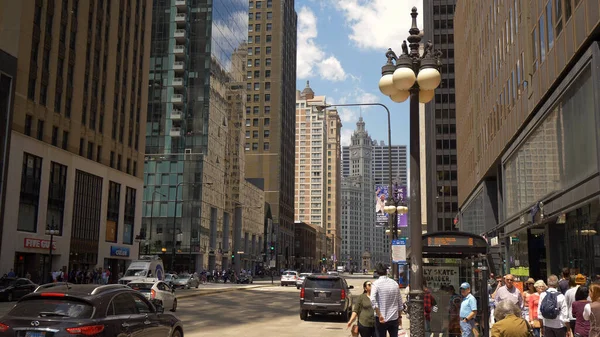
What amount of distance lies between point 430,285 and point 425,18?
101m

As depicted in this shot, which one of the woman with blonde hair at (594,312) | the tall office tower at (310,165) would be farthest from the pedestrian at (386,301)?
the tall office tower at (310,165)

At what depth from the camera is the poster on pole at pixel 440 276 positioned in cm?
1669

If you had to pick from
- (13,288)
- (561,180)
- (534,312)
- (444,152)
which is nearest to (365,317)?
(534,312)

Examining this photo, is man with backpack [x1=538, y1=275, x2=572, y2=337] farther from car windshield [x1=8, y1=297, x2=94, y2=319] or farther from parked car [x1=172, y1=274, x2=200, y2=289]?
parked car [x1=172, y1=274, x2=200, y2=289]

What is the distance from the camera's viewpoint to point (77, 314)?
30.2 ft

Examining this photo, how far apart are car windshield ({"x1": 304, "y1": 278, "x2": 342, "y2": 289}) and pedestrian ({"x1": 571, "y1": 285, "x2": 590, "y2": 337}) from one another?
523 inches

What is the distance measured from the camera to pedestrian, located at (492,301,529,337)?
21.9 feet

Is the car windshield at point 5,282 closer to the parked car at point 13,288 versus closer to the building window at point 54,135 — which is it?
the parked car at point 13,288

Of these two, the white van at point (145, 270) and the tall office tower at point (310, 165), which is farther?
the tall office tower at point (310, 165)

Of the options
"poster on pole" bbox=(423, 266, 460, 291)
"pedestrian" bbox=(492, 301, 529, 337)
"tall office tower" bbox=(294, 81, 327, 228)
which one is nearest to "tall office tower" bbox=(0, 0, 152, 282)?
"poster on pole" bbox=(423, 266, 460, 291)

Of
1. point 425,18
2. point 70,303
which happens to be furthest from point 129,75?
point 425,18

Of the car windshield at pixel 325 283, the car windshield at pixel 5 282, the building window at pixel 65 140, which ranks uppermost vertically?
the building window at pixel 65 140

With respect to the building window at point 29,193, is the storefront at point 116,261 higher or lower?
lower

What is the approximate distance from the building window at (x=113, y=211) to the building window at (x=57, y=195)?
7.76 metres
